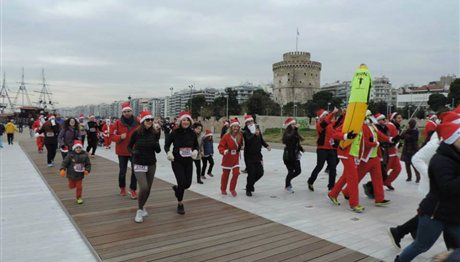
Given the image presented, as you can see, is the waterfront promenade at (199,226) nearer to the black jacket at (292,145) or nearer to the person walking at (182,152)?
the person walking at (182,152)

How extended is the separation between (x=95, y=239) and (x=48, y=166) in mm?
7775

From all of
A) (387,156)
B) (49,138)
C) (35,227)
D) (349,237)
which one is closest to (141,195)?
(35,227)

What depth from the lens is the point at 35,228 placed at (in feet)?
16.4

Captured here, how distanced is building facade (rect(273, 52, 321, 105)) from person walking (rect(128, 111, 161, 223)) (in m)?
93.8

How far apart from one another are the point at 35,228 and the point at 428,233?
4.97 m

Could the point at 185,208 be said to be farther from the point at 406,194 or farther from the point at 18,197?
the point at 406,194

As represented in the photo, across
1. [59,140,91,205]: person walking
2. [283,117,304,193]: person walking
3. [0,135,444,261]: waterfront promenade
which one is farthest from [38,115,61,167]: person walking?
[283,117,304,193]: person walking

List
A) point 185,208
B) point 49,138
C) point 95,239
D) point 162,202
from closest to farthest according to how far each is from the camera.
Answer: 1. point 95,239
2. point 185,208
3. point 162,202
4. point 49,138

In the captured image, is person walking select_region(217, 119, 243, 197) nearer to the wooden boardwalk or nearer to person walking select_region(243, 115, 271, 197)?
person walking select_region(243, 115, 271, 197)

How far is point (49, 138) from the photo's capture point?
11.0 m

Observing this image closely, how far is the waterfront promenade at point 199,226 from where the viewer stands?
407cm

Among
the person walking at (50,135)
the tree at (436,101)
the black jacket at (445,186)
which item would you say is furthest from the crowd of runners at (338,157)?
the tree at (436,101)

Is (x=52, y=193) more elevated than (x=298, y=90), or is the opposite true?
A: (x=298, y=90)

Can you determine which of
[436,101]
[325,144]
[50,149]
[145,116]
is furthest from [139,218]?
[436,101]
